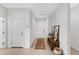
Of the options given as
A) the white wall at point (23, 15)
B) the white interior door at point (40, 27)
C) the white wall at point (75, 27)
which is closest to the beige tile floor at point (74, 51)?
the white wall at point (75, 27)

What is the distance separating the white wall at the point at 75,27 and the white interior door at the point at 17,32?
3.46 metres

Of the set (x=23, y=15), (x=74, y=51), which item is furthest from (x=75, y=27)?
(x=23, y=15)

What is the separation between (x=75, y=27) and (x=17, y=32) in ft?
12.6

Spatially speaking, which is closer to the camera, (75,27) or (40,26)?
(75,27)

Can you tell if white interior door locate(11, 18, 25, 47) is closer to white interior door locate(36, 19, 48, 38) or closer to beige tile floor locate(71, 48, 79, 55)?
beige tile floor locate(71, 48, 79, 55)

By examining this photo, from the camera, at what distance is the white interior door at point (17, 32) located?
692 cm

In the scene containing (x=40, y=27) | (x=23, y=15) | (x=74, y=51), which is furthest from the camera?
(x=40, y=27)

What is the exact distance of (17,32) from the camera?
275 inches

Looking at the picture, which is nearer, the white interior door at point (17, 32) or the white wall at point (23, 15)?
the white wall at point (23, 15)

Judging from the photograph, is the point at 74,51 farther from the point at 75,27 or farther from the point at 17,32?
the point at 17,32

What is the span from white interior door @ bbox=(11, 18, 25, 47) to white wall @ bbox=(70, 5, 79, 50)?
3456 millimetres

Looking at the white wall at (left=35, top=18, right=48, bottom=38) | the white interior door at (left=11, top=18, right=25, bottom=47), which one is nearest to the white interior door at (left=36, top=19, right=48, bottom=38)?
the white wall at (left=35, top=18, right=48, bottom=38)

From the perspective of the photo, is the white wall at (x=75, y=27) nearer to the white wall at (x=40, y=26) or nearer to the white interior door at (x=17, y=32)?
the white interior door at (x=17, y=32)

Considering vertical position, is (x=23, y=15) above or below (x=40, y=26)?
above
